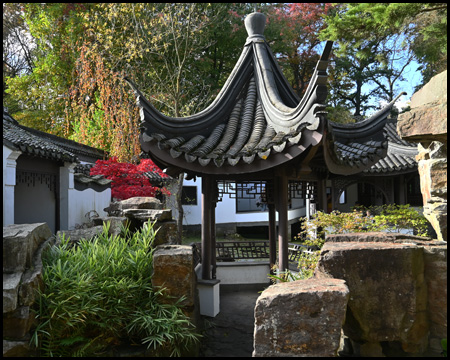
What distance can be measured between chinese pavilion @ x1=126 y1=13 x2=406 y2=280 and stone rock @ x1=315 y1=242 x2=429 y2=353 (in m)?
1.84

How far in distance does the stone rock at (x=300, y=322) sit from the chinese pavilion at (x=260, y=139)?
224 cm

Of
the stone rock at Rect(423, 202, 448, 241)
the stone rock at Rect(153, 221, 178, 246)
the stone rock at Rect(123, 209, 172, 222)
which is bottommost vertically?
the stone rock at Rect(153, 221, 178, 246)

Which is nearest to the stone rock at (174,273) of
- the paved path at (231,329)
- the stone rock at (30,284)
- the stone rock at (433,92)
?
the paved path at (231,329)

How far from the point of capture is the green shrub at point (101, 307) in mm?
3691

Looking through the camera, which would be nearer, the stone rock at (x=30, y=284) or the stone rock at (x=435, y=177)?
the stone rock at (x=435, y=177)

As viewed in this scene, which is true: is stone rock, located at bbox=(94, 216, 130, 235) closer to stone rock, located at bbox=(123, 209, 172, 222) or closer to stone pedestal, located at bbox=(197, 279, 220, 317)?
stone rock, located at bbox=(123, 209, 172, 222)

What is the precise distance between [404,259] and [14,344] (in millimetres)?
3344

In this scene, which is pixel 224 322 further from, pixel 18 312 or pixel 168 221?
pixel 18 312

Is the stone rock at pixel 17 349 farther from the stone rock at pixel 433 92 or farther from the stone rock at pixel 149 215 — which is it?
the stone rock at pixel 433 92

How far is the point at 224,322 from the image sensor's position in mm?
5938

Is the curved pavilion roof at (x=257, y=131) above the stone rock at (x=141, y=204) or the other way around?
above

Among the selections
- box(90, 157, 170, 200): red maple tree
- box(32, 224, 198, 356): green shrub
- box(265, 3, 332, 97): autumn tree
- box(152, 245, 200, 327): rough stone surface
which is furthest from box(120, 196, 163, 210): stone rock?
box(265, 3, 332, 97): autumn tree

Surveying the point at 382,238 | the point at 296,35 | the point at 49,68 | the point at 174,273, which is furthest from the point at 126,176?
the point at 296,35

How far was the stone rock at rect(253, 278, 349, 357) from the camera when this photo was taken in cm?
220
